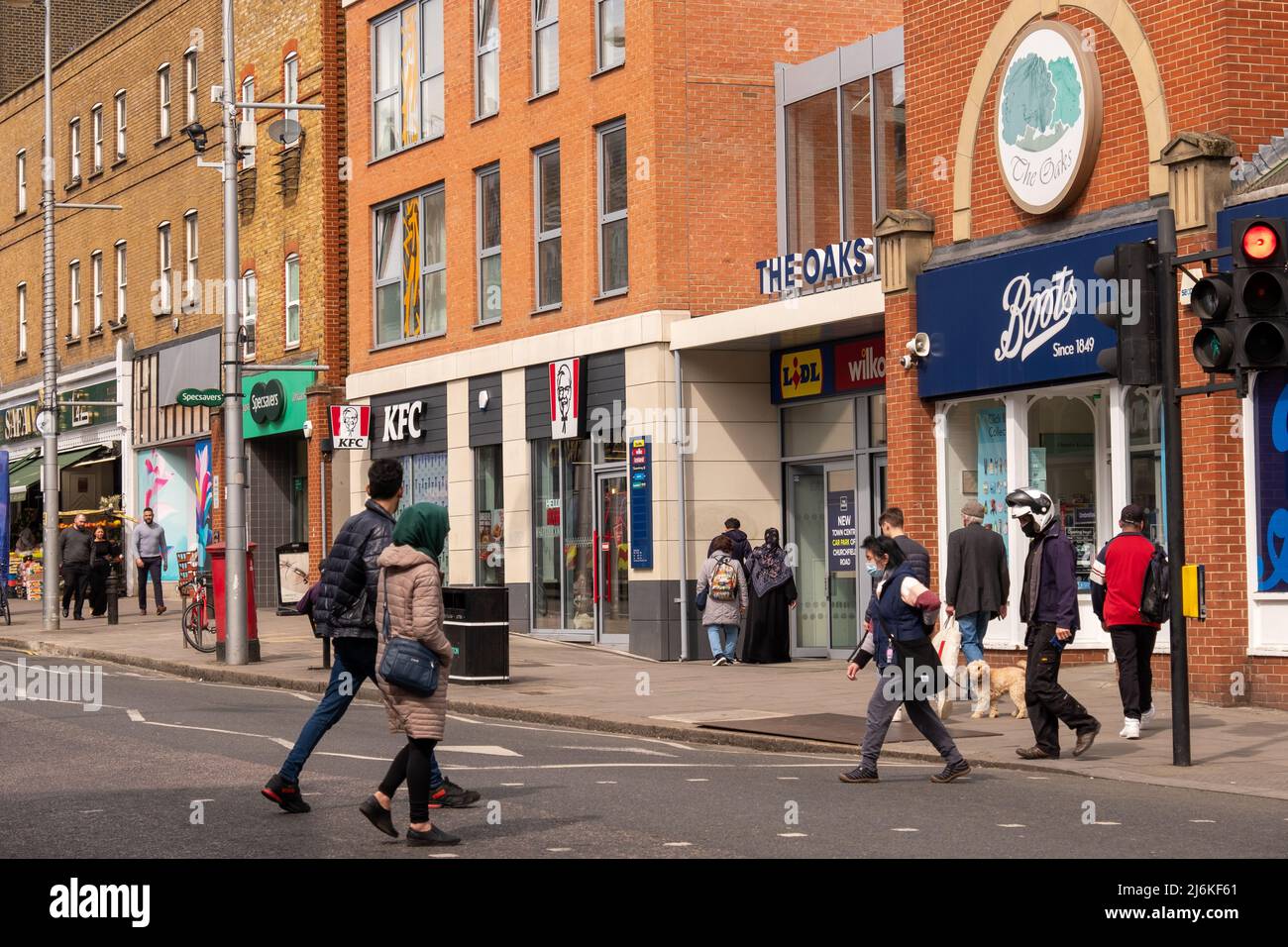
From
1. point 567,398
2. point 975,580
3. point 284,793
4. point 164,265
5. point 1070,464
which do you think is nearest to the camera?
point 284,793

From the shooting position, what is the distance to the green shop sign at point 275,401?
3391cm

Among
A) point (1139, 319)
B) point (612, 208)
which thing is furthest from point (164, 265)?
point (1139, 319)

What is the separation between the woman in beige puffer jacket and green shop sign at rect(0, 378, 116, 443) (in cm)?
3137

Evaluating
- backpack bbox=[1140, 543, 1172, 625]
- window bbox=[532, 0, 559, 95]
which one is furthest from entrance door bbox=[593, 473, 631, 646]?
backpack bbox=[1140, 543, 1172, 625]

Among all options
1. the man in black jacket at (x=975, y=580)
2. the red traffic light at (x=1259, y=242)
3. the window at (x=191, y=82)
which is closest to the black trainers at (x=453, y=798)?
the red traffic light at (x=1259, y=242)

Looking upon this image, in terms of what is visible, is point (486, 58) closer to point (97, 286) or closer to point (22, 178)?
point (97, 286)

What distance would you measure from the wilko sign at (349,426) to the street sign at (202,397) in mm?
4202

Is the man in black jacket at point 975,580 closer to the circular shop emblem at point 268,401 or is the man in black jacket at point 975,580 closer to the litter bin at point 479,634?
the litter bin at point 479,634

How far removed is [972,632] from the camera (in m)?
16.4

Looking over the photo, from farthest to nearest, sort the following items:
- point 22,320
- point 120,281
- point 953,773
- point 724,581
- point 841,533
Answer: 1. point 22,320
2. point 120,281
3. point 841,533
4. point 724,581
5. point 953,773

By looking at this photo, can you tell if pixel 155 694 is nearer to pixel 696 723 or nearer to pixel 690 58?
pixel 696 723

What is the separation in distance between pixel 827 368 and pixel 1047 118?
5.69m
